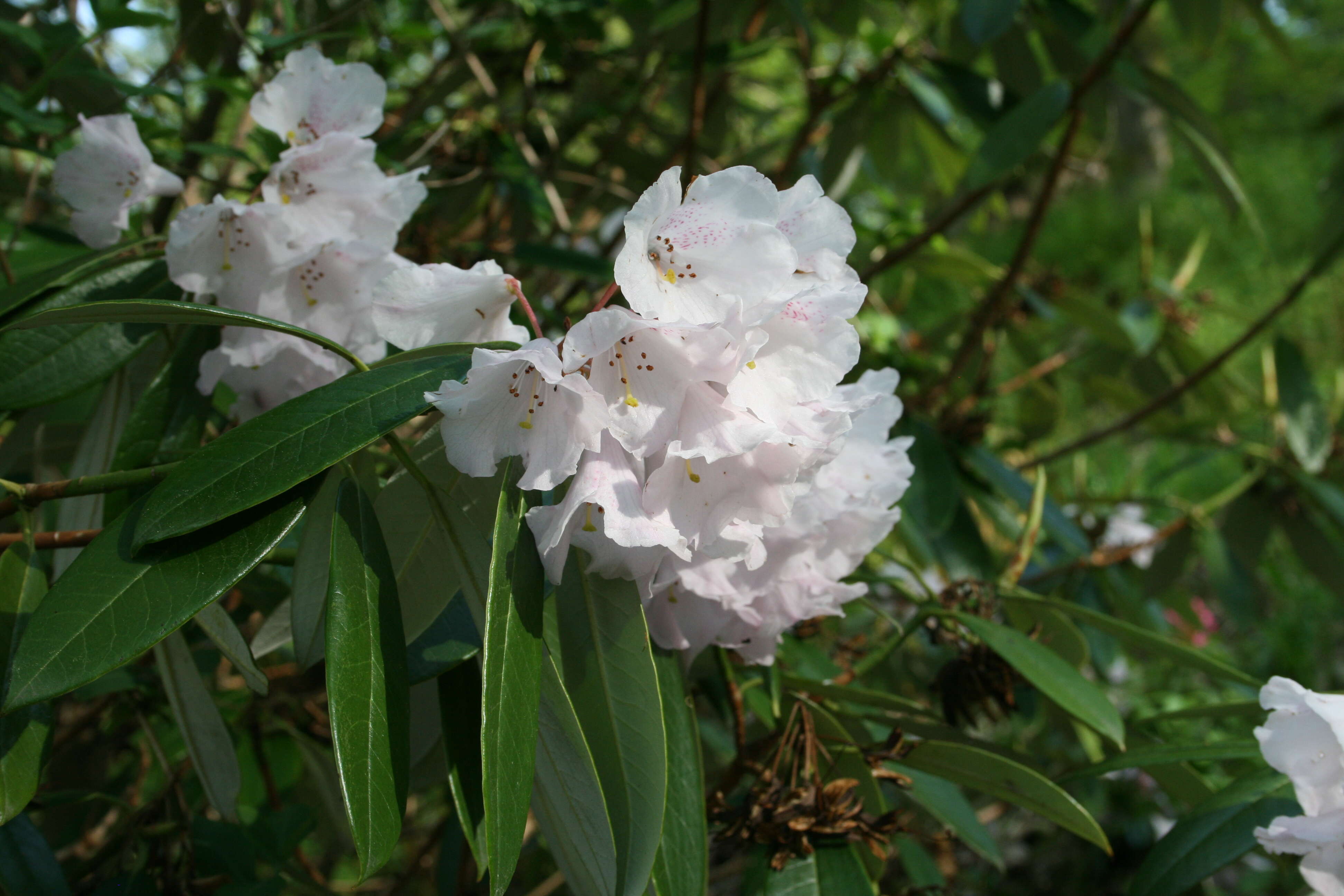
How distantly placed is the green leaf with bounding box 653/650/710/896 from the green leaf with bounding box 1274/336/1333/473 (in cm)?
146

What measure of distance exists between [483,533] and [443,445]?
70mm

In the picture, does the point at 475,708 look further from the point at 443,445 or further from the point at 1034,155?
the point at 1034,155

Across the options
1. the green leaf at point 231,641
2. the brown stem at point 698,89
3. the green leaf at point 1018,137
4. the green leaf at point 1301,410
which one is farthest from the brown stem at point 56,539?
the green leaf at point 1301,410

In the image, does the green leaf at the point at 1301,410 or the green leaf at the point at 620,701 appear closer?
the green leaf at the point at 620,701

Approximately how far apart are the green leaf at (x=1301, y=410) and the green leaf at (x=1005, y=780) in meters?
1.23

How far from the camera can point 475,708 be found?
0.70 metres

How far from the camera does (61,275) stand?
2.50 ft

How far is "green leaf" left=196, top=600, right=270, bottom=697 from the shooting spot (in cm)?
55

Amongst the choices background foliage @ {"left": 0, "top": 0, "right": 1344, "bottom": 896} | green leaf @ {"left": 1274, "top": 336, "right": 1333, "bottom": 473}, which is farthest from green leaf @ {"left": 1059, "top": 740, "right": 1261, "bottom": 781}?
green leaf @ {"left": 1274, "top": 336, "right": 1333, "bottom": 473}

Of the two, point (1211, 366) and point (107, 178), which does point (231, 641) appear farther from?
point (1211, 366)

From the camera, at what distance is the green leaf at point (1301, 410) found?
1.69 metres

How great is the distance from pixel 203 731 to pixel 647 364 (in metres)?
0.44

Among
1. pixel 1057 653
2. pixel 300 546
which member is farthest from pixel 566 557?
pixel 1057 653

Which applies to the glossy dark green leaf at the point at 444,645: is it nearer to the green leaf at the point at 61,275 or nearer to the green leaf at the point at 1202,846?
the green leaf at the point at 61,275
